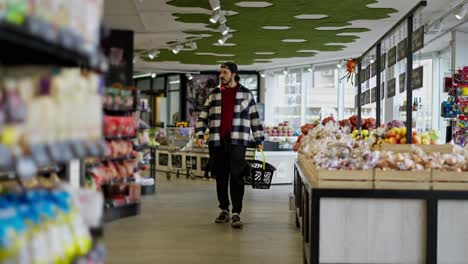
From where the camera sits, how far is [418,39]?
4.61 metres

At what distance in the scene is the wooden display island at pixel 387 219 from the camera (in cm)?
386

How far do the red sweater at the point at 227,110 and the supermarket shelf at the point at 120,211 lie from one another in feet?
5.03

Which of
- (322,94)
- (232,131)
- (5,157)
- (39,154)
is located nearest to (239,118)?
(232,131)

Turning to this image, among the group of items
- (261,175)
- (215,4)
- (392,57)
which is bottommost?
(261,175)

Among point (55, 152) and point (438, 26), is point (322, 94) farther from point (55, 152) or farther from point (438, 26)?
point (55, 152)

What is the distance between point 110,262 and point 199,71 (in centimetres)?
1835

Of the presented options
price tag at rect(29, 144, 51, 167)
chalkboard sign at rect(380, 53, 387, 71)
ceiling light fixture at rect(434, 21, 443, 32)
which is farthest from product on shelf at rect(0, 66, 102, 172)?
ceiling light fixture at rect(434, 21, 443, 32)

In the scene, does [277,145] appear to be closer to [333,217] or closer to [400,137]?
[400,137]

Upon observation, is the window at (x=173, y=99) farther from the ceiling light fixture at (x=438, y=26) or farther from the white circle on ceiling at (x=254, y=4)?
the ceiling light fixture at (x=438, y=26)

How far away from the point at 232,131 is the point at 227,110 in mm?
253

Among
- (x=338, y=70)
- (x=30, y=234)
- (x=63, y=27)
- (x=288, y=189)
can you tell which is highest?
(x=338, y=70)

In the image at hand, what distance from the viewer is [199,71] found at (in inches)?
909

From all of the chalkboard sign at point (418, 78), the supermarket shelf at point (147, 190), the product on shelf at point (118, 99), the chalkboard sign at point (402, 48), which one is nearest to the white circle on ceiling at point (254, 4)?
the supermarket shelf at point (147, 190)

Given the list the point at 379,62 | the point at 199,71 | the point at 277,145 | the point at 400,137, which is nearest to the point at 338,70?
the point at 199,71
